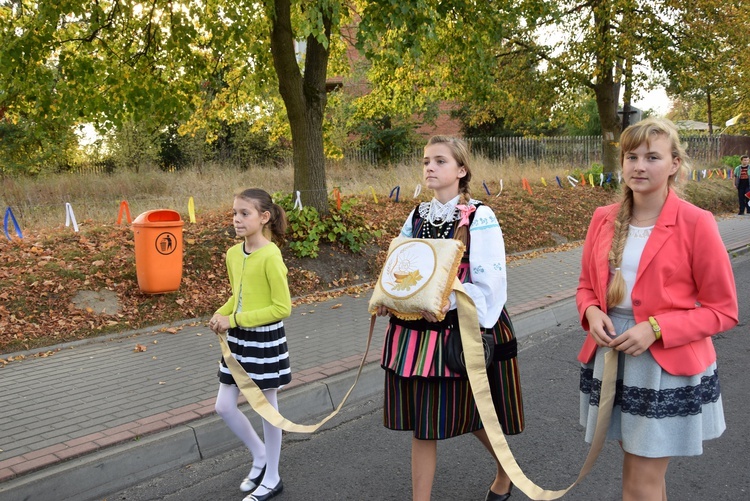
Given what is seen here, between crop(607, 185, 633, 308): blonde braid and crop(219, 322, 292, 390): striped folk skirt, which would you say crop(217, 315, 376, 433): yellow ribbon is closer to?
crop(219, 322, 292, 390): striped folk skirt

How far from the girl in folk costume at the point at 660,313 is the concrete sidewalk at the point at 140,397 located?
303 cm

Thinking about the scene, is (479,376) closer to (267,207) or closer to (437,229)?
(437,229)

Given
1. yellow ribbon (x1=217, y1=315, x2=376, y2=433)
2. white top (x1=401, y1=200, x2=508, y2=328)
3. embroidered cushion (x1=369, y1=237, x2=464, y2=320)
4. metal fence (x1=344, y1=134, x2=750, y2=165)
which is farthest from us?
metal fence (x1=344, y1=134, x2=750, y2=165)

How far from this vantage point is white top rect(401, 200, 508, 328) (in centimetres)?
307

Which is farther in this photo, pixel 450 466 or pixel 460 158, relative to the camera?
pixel 450 466

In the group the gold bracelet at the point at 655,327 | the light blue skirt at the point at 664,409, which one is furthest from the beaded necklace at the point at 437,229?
the gold bracelet at the point at 655,327

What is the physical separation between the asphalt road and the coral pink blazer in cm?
169

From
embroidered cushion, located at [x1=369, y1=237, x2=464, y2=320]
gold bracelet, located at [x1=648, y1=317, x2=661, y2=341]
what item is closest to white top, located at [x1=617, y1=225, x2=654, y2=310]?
gold bracelet, located at [x1=648, y1=317, x2=661, y2=341]

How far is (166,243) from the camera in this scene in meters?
7.98

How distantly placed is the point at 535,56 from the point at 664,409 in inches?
722

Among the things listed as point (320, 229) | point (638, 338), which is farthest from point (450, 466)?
point (320, 229)

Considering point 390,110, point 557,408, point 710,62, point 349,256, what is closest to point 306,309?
point 349,256

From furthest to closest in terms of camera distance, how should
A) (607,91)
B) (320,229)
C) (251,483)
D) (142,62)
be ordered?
(607,91) < (142,62) < (320,229) < (251,483)

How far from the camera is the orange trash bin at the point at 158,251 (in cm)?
787
